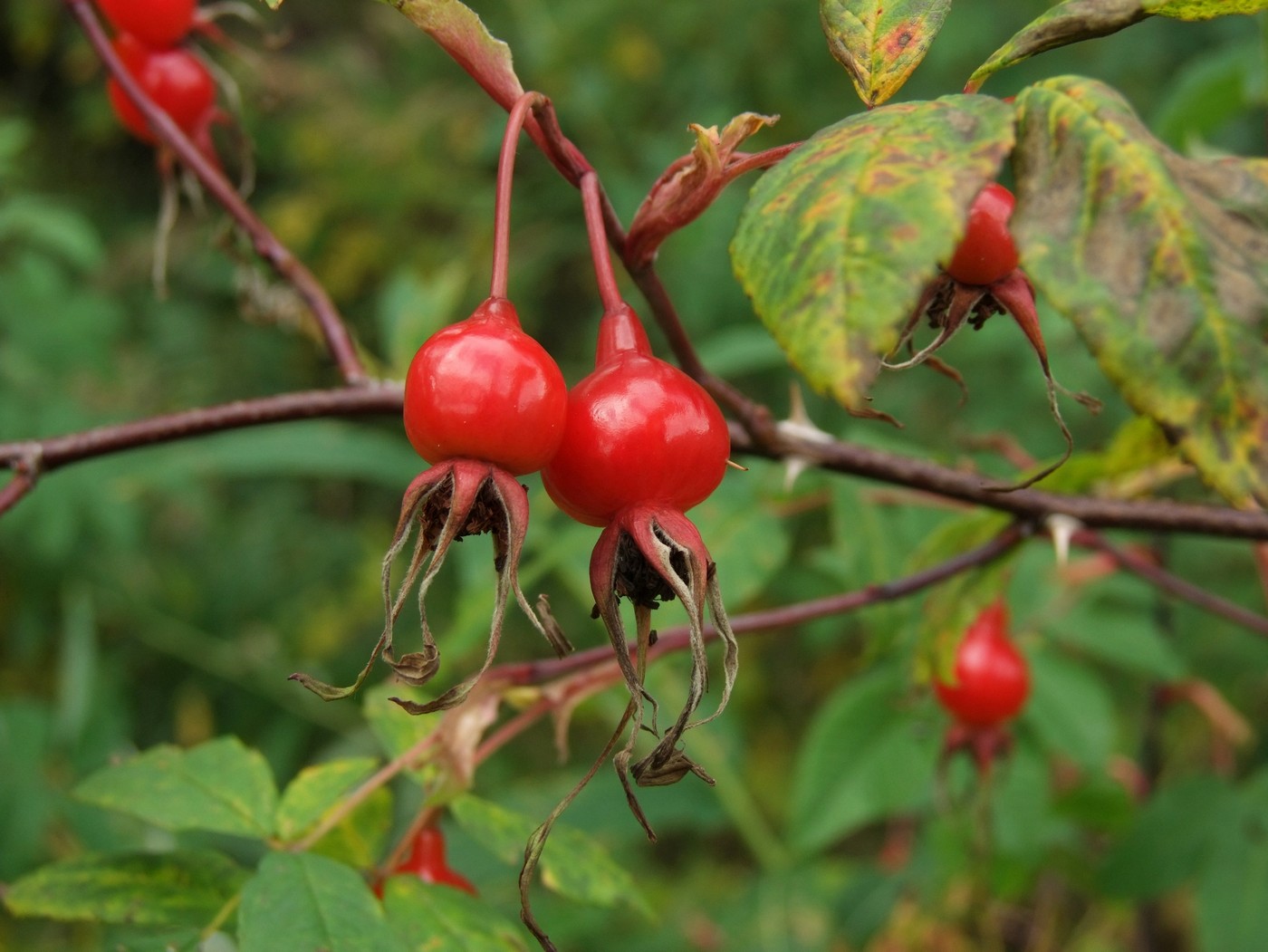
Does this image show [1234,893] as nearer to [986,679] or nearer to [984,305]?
[986,679]

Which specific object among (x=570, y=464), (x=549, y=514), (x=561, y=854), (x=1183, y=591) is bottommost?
(x=549, y=514)

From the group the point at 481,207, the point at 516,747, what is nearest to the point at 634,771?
the point at 516,747

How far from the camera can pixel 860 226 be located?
1.69ft

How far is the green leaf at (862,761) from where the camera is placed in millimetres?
1586

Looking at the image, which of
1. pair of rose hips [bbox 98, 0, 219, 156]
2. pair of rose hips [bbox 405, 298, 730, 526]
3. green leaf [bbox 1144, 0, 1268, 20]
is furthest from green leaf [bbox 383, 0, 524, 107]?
pair of rose hips [bbox 98, 0, 219, 156]

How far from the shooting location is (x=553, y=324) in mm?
4066

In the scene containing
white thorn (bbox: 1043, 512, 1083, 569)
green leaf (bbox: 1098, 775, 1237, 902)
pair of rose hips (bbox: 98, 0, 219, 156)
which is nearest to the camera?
white thorn (bbox: 1043, 512, 1083, 569)

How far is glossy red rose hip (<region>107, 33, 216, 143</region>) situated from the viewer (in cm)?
126

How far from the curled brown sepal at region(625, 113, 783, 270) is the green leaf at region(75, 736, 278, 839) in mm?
526

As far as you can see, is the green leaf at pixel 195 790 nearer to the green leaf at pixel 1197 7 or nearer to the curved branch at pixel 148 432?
the curved branch at pixel 148 432

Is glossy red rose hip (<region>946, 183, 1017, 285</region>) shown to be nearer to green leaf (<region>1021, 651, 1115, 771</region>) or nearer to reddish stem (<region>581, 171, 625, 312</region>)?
reddish stem (<region>581, 171, 625, 312</region>)

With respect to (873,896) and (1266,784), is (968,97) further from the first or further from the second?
(873,896)

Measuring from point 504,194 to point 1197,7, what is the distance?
41 cm

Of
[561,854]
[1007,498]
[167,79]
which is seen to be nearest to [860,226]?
[1007,498]
